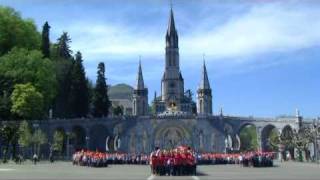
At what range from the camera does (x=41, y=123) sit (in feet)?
282

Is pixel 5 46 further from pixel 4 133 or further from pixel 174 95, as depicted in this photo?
pixel 174 95

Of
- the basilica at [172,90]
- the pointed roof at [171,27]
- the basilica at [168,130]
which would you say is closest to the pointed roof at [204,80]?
the basilica at [172,90]

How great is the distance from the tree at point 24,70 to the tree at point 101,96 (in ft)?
60.4

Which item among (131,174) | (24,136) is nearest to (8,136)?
(24,136)

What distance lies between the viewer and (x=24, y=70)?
7825 cm

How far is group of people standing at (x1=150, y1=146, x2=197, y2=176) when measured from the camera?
32.5 meters

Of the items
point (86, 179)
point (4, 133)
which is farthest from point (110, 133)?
point (86, 179)

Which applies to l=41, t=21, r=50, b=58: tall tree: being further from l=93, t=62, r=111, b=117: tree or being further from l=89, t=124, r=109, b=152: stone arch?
l=89, t=124, r=109, b=152: stone arch

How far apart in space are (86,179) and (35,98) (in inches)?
1996

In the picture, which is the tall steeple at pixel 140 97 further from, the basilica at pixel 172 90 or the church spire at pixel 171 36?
the church spire at pixel 171 36

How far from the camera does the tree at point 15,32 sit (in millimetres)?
80750

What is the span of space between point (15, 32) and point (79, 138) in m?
25.9

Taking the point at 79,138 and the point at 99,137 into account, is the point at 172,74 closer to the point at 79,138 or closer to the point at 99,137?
the point at 99,137

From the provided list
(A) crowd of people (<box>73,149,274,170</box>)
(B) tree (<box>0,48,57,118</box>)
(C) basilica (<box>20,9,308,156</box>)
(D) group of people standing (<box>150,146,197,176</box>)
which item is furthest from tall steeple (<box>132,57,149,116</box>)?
(D) group of people standing (<box>150,146,197,176</box>)
